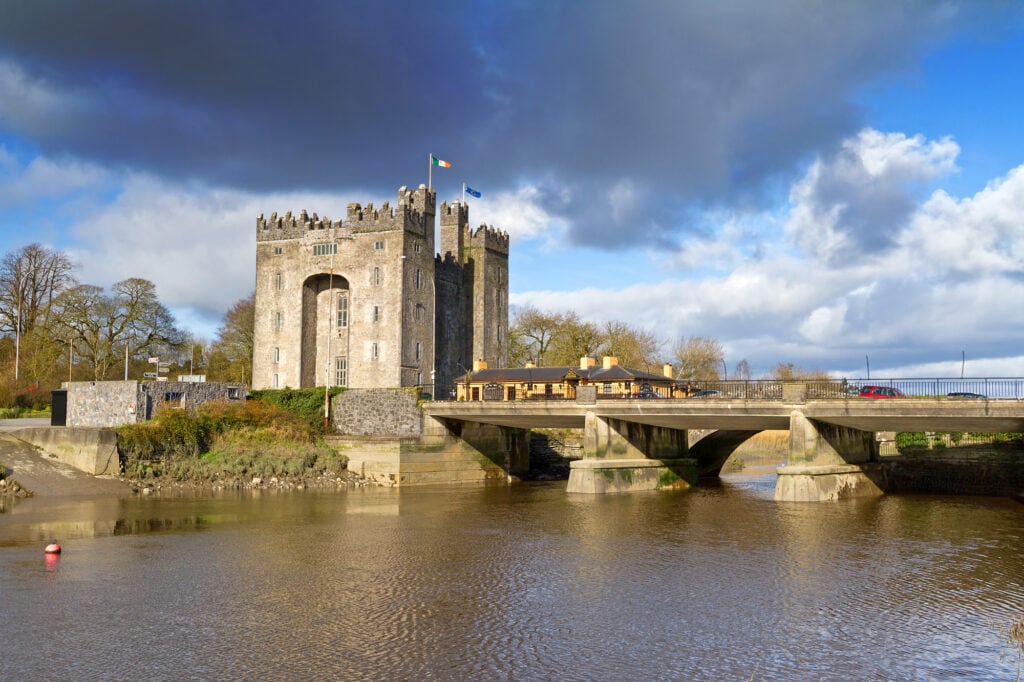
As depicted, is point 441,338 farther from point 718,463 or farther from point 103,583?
point 103,583

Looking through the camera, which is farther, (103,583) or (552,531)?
(552,531)

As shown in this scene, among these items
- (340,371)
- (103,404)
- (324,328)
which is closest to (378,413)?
(340,371)

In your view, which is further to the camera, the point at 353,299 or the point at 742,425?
the point at 353,299

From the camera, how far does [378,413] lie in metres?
65.0

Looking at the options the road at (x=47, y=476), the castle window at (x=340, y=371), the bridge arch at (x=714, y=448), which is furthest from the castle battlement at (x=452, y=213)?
the road at (x=47, y=476)

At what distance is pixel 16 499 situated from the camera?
4653 centimetres

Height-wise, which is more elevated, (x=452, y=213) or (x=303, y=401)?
(x=452, y=213)

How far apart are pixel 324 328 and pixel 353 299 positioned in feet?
14.6

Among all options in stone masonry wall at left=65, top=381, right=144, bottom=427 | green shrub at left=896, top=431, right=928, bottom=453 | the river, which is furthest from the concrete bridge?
stone masonry wall at left=65, top=381, right=144, bottom=427

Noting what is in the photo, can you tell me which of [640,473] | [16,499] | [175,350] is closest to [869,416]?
[640,473]

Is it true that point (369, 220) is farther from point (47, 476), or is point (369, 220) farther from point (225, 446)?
point (47, 476)

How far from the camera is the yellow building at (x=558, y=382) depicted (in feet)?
217

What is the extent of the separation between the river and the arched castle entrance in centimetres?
3297

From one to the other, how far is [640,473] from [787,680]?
37.3 metres
